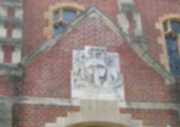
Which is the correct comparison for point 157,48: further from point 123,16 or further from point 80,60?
point 80,60

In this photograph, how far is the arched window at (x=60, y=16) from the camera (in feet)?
45.4

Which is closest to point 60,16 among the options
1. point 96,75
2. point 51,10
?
point 51,10

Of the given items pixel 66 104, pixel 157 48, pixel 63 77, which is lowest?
pixel 66 104

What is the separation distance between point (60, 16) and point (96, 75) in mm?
4077

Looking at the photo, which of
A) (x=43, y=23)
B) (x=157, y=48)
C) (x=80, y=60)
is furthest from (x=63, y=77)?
(x=157, y=48)

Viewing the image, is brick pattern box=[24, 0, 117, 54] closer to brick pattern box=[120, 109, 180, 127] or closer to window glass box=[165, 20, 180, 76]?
window glass box=[165, 20, 180, 76]

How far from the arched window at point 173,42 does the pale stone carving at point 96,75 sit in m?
3.70

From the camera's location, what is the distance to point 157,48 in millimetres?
14203

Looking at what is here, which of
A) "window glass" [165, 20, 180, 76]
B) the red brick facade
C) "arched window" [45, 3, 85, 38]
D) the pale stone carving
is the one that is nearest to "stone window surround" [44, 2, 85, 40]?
"arched window" [45, 3, 85, 38]

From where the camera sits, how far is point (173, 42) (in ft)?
48.6

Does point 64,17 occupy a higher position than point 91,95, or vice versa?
point 64,17

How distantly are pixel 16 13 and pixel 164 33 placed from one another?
18.9ft

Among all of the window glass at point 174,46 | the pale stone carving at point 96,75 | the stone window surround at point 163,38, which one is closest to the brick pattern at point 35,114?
the pale stone carving at point 96,75

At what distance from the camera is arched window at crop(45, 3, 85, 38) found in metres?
13.8
